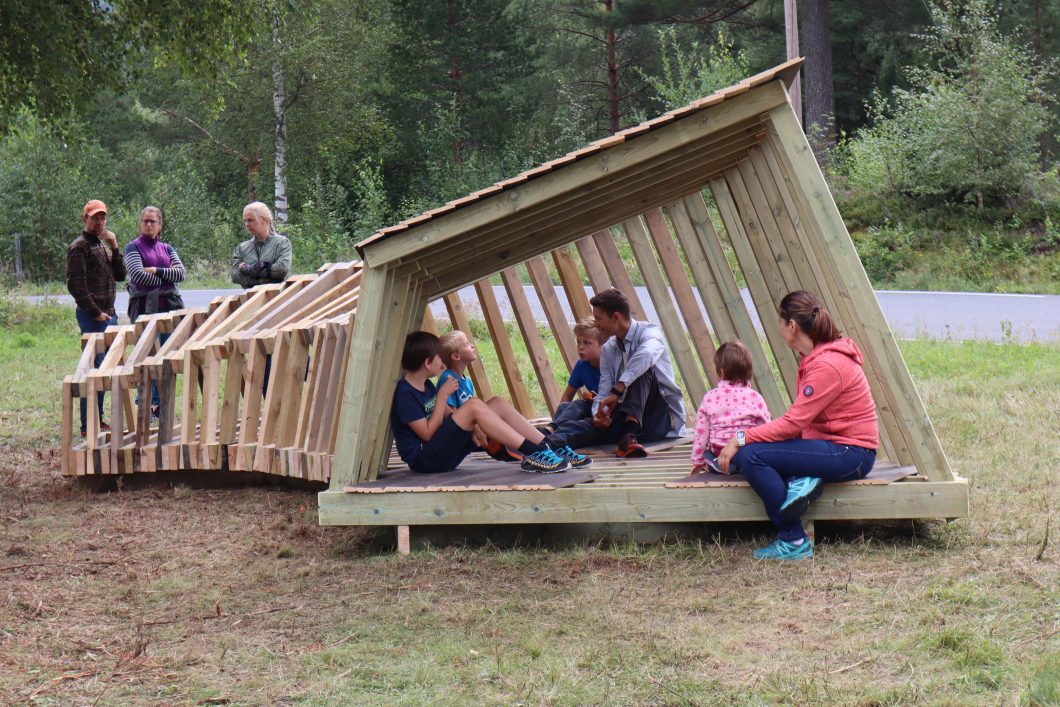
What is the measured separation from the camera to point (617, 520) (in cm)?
627

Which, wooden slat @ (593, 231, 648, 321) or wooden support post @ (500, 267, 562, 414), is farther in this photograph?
wooden support post @ (500, 267, 562, 414)

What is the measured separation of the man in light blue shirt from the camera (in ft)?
24.5

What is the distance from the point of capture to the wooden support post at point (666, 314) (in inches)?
317

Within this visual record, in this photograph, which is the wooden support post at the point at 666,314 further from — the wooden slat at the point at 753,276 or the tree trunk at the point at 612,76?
the tree trunk at the point at 612,76

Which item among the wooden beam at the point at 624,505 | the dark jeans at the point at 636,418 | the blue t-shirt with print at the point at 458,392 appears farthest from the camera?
the dark jeans at the point at 636,418

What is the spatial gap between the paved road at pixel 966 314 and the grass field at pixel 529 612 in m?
5.69

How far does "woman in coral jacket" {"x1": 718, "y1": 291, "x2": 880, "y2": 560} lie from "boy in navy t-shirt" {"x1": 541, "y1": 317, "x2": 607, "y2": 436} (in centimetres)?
196

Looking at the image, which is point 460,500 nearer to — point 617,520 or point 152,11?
point 617,520

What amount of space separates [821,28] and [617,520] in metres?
22.4

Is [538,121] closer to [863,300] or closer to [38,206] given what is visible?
[38,206]

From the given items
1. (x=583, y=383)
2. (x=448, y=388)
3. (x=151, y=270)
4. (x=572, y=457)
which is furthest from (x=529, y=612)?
(x=151, y=270)

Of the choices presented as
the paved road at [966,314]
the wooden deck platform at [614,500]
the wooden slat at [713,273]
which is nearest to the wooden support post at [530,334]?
the wooden slat at [713,273]

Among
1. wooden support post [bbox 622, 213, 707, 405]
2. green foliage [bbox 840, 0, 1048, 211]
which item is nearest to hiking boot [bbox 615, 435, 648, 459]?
wooden support post [bbox 622, 213, 707, 405]

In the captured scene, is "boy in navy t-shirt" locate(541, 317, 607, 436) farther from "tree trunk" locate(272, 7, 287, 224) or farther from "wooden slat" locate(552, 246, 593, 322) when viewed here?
"tree trunk" locate(272, 7, 287, 224)
